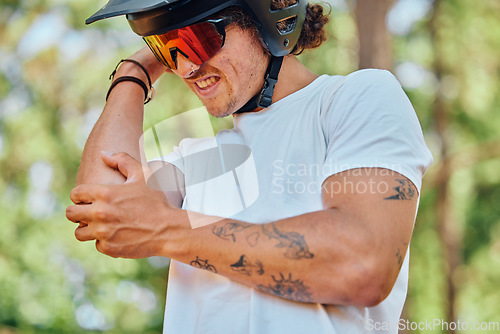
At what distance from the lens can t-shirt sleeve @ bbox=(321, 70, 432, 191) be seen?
1.67 m

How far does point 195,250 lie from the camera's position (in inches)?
64.7

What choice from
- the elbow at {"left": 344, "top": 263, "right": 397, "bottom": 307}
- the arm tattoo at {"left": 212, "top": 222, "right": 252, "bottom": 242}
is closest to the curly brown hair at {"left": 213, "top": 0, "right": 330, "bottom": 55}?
the arm tattoo at {"left": 212, "top": 222, "right": 252, "bottom": 242}

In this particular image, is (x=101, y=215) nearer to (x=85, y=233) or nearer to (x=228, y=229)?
(x=85, y=233)

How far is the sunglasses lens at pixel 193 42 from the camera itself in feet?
6.72

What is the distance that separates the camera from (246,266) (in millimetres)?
1601

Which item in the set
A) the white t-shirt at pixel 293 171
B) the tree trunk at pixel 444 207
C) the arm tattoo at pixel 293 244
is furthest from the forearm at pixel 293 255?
the tree trunk at pixel 444 207

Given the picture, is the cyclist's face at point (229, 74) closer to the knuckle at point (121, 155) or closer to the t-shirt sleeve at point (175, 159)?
the t-shirt sleeve at point (175, 159)

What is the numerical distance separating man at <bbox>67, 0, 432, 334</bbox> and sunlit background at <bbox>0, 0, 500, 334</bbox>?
6722 millimetres

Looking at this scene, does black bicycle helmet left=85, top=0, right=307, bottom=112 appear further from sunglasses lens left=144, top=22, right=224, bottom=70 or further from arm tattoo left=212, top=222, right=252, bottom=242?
arm tattoo left=212, top=222, right=252, bottom=242

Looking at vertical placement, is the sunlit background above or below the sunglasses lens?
below

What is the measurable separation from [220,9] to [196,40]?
15 centimetres

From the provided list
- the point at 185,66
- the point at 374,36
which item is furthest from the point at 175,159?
the point at 374,36

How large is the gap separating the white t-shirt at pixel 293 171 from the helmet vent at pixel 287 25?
0.35 m

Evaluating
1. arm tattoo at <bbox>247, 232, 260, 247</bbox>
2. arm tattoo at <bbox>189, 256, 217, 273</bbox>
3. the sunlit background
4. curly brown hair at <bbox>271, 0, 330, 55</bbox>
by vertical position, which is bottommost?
the sunlit background
